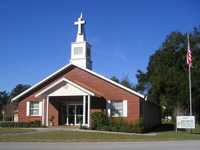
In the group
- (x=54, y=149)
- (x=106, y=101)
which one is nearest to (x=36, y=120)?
(x=106, y=101)

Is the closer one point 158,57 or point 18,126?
point 18,126

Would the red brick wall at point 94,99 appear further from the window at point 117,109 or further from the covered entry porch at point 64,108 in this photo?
the window at point 117,109

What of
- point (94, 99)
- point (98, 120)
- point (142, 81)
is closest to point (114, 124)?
point (98, 120)

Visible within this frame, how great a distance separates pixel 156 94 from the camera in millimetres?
43688


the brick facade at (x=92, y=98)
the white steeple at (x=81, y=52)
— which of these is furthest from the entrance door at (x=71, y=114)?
the white steeple at (x=81, y=52)

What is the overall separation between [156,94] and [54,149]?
3481 cm

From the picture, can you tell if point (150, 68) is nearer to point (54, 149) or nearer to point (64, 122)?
point (64, 122)

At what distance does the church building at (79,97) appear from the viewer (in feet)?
73.9

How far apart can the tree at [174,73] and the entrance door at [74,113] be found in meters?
16.9

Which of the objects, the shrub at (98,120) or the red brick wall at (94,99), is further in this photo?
the red brick wall at (94,99)

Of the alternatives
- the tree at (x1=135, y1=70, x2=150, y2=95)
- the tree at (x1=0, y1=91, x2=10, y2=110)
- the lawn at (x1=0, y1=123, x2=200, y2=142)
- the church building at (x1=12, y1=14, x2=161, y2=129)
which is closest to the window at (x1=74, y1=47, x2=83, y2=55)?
the church building at (x1=12, y1=14, x2=161, y2=129)

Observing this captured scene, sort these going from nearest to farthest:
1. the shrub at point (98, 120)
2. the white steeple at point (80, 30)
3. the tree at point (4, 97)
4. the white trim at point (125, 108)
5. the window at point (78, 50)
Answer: the shrub at point (98, 120) < the white trim at point (125, 108) < the window at point (78, 50) < the white steeple at point (80, 30) < the tree at point (4, 97)

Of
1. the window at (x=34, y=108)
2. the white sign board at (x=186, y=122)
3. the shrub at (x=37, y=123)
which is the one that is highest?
the window at (x=34, y=108)

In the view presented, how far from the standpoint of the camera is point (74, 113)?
25.0m
